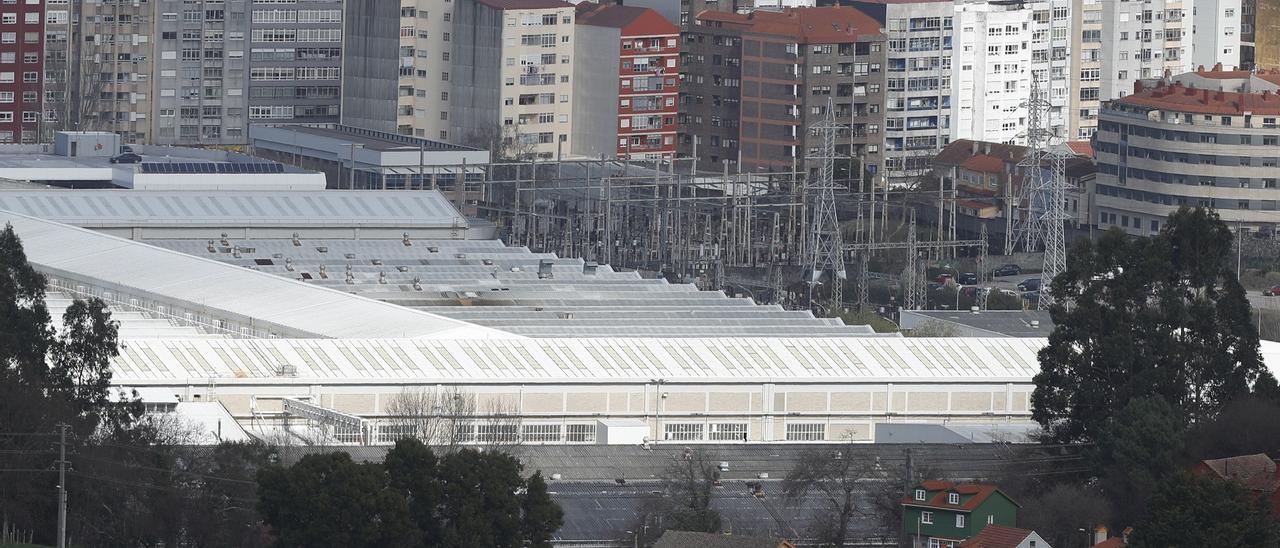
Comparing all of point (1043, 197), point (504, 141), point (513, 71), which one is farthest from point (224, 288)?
point (513, 71)

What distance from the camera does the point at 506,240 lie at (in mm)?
113688

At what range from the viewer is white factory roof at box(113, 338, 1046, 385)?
69.4m

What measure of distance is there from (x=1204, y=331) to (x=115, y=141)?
55.5 meters

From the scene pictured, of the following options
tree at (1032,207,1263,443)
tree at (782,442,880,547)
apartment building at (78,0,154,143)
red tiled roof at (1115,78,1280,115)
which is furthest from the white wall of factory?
apartment building at (78,0,154,143)

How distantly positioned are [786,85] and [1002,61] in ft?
30.5

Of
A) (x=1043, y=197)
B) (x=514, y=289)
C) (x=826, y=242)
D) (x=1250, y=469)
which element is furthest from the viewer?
(x=1043, y=197)

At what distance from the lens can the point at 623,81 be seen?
130 meters

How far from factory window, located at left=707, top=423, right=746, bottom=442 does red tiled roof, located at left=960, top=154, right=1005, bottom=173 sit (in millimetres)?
54901

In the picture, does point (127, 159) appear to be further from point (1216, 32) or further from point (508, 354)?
point (1216, 32)

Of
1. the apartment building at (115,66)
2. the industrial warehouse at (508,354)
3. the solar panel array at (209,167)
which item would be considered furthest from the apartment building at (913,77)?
the industrial warehouse at (508,354)

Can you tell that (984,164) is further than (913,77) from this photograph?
No

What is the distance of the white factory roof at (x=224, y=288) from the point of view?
2945 inches

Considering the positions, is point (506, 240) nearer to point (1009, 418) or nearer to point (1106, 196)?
point (1106, 196)

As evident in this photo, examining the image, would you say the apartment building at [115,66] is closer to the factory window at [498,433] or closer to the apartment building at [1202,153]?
the apartment building at [1202,153]
